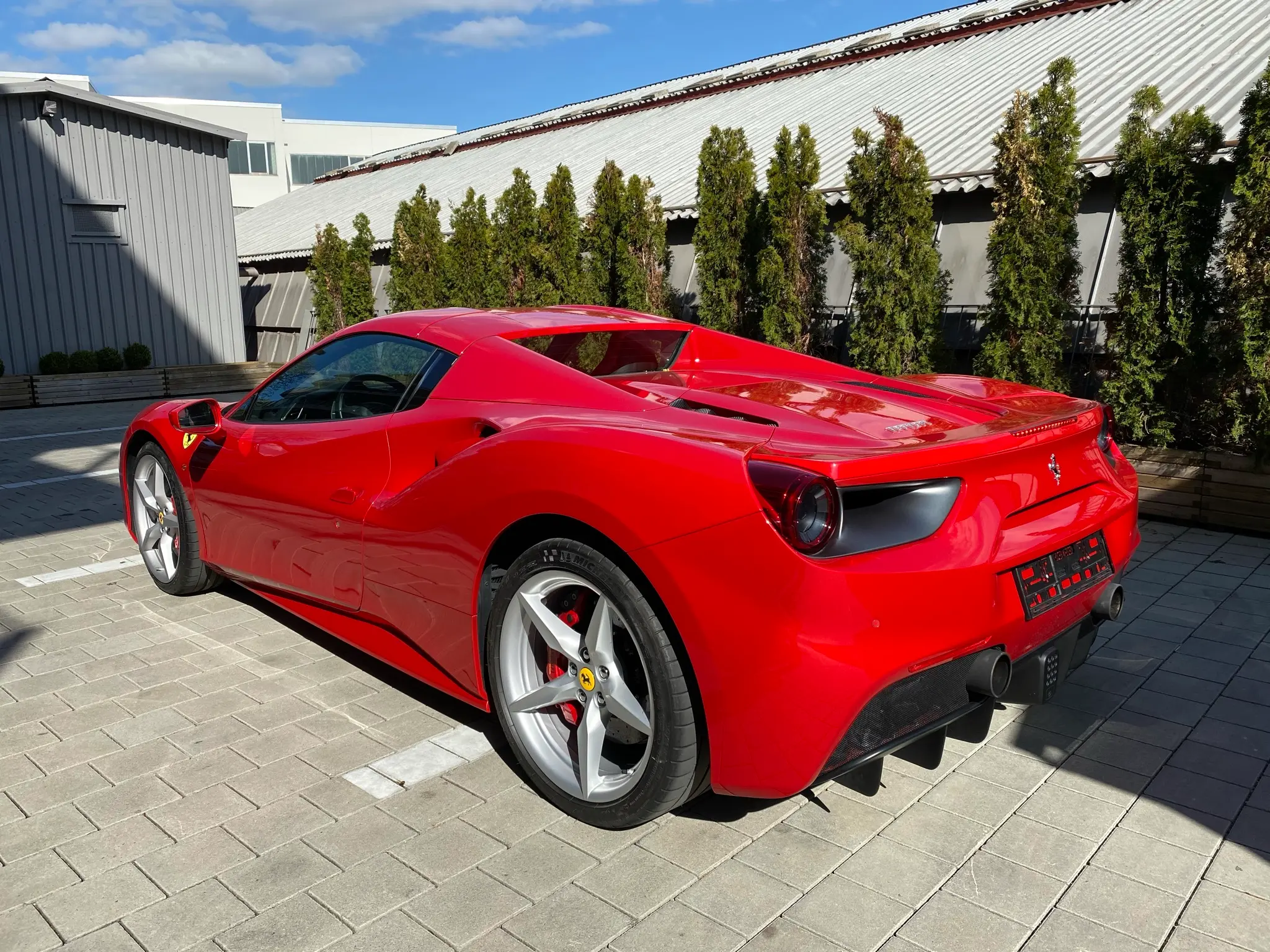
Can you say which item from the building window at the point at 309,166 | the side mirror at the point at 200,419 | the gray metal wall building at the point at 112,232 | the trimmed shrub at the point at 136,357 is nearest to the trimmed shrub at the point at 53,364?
the gray metal wall building at the point at 112,232

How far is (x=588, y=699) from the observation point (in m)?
2.70

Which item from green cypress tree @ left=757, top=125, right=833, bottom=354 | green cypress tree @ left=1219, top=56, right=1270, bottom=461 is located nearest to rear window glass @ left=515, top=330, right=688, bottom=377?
green cypress tree @ left=1219, top=56, right=1270, bottom=461

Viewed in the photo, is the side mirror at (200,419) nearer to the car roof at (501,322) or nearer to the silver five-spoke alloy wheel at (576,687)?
the car roof at (501,322)

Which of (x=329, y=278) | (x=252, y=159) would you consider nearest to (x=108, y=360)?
(x=329, y=278)

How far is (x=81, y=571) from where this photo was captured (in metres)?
5.40

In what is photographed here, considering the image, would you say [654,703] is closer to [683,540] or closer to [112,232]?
[683,540]

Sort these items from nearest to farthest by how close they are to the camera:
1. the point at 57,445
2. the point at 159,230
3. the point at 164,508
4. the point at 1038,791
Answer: the point at 1038,791, the point at 164,508, the point at 57,445, the point at 159,230

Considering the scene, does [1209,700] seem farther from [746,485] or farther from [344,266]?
[344,266]

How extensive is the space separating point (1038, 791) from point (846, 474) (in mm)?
1381

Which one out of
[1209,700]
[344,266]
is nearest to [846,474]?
[1209,700]

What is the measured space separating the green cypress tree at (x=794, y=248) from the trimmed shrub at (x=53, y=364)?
1242cm

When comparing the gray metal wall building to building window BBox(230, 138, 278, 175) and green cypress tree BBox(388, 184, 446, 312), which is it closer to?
green cypress tree BBox(388, 184, 446, 312)

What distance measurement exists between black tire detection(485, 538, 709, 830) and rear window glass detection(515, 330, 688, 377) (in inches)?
35.5

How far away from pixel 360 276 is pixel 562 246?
697cm
